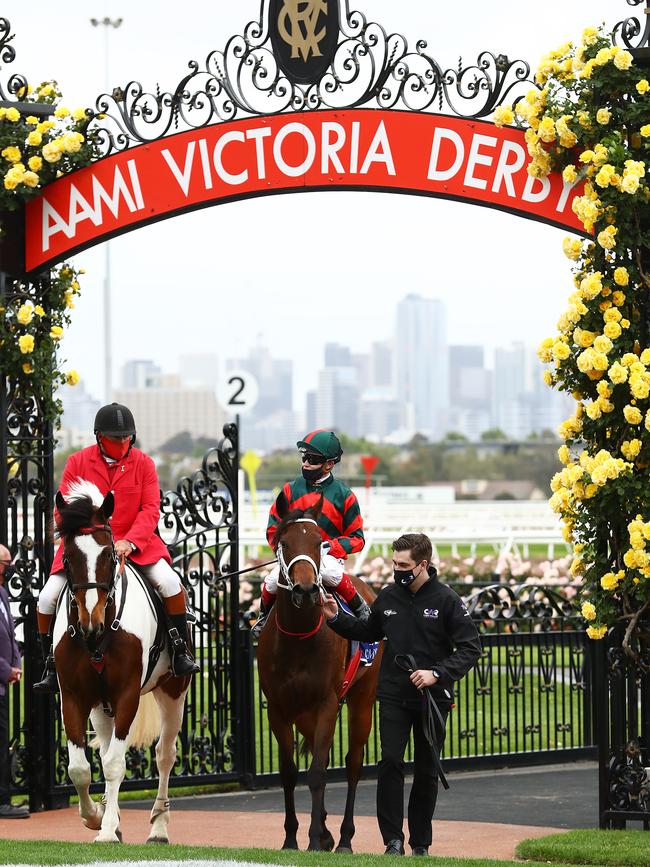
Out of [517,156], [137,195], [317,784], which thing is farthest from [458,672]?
[137,195]

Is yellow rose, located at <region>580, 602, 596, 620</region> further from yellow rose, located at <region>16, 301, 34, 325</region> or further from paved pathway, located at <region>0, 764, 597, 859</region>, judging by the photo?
yellow rose, located at <region>16, 301, 34, 325</region>

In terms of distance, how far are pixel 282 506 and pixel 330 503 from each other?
619 millimetres

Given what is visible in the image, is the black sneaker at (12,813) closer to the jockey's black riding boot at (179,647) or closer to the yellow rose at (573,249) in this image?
the jockey's black riding boot at (179,647)

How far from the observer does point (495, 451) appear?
390ft

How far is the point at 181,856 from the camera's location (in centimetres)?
771

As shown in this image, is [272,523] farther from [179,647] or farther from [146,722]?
[146,722]

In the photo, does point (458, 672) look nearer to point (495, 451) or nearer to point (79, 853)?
point (79, 853)

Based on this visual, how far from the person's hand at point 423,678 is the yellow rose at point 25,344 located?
4.37 metres

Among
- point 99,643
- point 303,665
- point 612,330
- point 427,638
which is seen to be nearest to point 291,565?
point 303,665

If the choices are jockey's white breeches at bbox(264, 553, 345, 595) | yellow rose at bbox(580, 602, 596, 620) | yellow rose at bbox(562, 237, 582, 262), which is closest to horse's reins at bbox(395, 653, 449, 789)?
jockey's white breeches at bbox(264, 553, 345, 595)

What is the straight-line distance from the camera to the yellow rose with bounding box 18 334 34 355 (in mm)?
10602

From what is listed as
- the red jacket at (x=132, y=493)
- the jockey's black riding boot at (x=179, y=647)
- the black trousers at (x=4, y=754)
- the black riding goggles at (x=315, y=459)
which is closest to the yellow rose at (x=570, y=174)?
the black riding goggles at (x=315, y=459)

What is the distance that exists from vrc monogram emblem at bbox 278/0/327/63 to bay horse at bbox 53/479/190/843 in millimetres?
3556

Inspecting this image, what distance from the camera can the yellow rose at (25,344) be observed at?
10.6m
